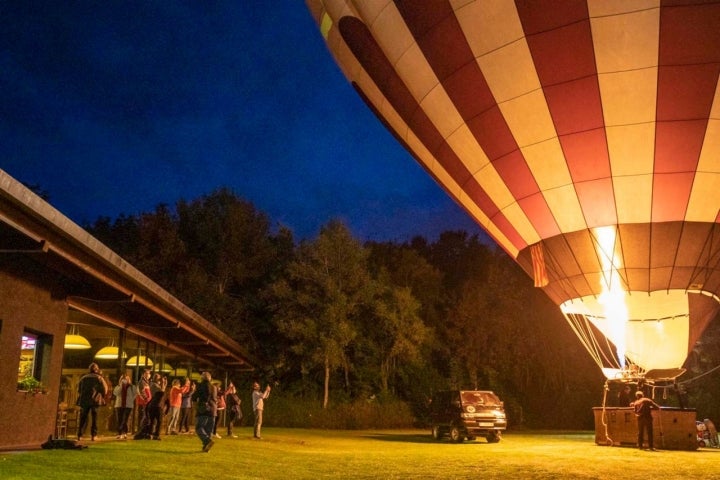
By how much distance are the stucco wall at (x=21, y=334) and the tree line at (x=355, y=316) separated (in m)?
21.5

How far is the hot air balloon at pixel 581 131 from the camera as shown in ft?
38.1

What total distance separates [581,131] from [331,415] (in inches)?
885

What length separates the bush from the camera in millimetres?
31406

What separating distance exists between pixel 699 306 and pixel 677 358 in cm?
145

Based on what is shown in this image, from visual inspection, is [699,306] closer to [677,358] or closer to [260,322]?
[677,358]

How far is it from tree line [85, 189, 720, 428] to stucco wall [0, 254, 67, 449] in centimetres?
2150

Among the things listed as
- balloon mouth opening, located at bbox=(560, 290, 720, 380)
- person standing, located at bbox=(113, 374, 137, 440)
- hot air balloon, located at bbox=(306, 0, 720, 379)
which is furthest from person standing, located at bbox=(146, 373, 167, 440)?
balloon mouth opening, located at bbox=(560, 290, 720, 380)

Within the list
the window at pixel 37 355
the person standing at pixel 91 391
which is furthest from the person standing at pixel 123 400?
the window at pixel 37 355

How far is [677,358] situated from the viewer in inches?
594

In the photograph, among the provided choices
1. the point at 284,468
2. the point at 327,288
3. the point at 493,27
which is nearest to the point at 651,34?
the point at 493,27

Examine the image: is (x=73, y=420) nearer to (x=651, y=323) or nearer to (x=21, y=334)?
(x=21, y=334)

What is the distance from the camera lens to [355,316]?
36.3 m

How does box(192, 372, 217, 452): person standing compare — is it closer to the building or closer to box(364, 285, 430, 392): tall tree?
the building

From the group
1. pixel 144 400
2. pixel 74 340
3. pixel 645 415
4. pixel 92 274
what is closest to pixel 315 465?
pixel 92 274
